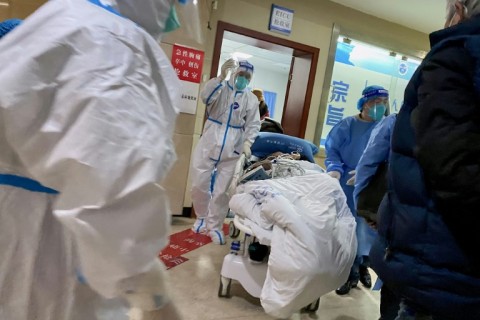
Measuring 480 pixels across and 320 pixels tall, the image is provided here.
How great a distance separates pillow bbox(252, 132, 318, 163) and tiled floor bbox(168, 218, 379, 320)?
87cm

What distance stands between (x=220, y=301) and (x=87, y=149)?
190 centimetres

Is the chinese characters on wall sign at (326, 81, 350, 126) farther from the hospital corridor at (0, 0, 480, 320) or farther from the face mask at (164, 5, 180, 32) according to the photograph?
the face mask at (164, 5, 180, 32)

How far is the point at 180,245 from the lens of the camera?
9.73 ft

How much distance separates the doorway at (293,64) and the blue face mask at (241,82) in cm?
63

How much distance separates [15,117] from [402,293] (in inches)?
31.9

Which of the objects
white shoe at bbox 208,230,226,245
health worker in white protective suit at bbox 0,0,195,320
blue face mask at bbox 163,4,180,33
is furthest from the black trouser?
white shoe at bbox 208,230,226,245

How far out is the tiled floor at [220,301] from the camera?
78.8 inches

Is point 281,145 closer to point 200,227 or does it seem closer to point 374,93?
point 374,93

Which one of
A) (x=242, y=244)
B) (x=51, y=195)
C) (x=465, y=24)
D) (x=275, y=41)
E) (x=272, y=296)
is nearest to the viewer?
(x=51, y=195)

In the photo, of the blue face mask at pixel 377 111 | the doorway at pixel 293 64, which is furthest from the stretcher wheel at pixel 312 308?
the doorway at pixel 293 64

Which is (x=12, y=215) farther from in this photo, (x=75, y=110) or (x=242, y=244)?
(x=242, y=244)

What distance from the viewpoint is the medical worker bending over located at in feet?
8.46

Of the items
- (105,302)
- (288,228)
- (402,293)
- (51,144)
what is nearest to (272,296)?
(288,228)

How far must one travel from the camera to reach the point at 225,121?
3396 millimetres
